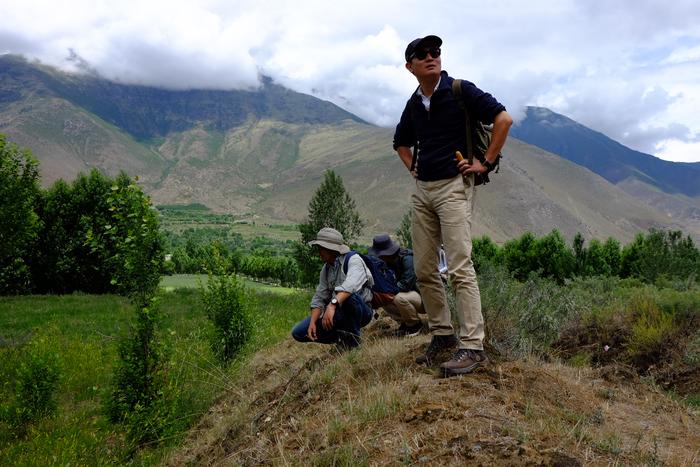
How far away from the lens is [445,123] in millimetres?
4188

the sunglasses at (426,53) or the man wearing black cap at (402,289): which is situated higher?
the sunglasses at (426,53)

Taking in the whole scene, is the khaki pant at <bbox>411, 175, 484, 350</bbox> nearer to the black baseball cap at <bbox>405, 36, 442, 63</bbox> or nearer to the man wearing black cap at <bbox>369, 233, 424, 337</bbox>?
the black baseball cap at <bbox>405, 36, 442, 63</bbox>

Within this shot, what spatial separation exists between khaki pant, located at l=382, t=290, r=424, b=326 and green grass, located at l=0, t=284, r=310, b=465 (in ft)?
7.32

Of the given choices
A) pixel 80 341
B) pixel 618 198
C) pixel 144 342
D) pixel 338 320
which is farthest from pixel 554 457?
pixel 618 198

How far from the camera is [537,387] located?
3.80m

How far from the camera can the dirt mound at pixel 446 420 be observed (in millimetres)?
2902

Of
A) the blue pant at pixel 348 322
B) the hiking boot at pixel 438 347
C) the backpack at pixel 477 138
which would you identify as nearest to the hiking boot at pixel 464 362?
the hiking boot at pixel 438 347

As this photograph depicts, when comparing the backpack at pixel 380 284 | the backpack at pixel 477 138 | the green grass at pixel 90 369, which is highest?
the backpack at pixel 477 138

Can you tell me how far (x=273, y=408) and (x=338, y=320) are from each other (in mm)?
1515

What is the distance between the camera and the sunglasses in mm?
4095

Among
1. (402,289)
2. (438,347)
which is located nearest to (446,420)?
(438,347)

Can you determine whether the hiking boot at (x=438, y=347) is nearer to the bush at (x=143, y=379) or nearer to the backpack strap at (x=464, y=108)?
the backpack strap at (x=464, y=108)

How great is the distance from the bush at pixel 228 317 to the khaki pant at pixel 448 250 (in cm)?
376

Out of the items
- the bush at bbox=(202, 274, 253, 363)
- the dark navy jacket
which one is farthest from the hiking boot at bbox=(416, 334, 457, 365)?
the bush at bbox=(202, 274, 253, 363)
